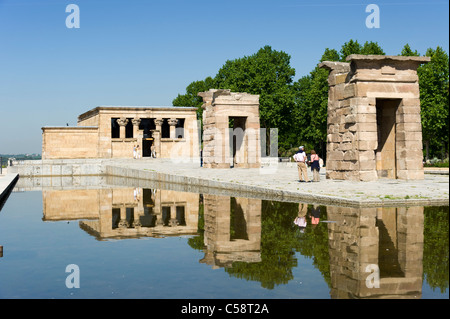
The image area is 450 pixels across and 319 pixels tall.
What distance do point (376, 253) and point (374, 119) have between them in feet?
39.2

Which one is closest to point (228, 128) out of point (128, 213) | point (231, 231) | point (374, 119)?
point (374, 119)

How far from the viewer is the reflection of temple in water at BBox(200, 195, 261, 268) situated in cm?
679

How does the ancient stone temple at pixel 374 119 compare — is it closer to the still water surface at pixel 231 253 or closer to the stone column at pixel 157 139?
the still water surface at pixel 231 253

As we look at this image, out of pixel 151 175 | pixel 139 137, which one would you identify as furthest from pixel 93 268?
pixel 139 137

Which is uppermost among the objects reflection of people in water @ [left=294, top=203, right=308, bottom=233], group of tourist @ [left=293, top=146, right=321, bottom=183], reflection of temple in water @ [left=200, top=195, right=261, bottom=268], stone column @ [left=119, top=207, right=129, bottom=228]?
group of tourist @ [left=293, top=146, right=321, bottom=183]

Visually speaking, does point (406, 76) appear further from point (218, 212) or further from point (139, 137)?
point (139, 137)

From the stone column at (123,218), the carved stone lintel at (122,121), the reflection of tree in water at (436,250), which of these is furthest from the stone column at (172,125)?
the reflection of tree in water at (436,250)

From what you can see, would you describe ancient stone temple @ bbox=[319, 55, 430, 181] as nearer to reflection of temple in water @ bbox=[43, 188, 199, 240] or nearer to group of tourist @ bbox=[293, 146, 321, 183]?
group of tourist @ bbox=[293, 146, 321, 183]

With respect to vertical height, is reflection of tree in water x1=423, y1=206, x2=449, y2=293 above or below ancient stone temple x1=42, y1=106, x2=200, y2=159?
below

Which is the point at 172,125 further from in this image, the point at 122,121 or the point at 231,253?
the point at 231,253

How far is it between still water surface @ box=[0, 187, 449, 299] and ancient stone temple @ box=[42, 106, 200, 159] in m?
33.1

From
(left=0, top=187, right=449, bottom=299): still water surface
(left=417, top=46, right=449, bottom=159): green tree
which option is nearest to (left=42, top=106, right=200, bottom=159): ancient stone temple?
(left=417, top=46, right=449, bottom=159): green tree

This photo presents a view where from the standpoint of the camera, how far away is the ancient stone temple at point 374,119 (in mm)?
17750
